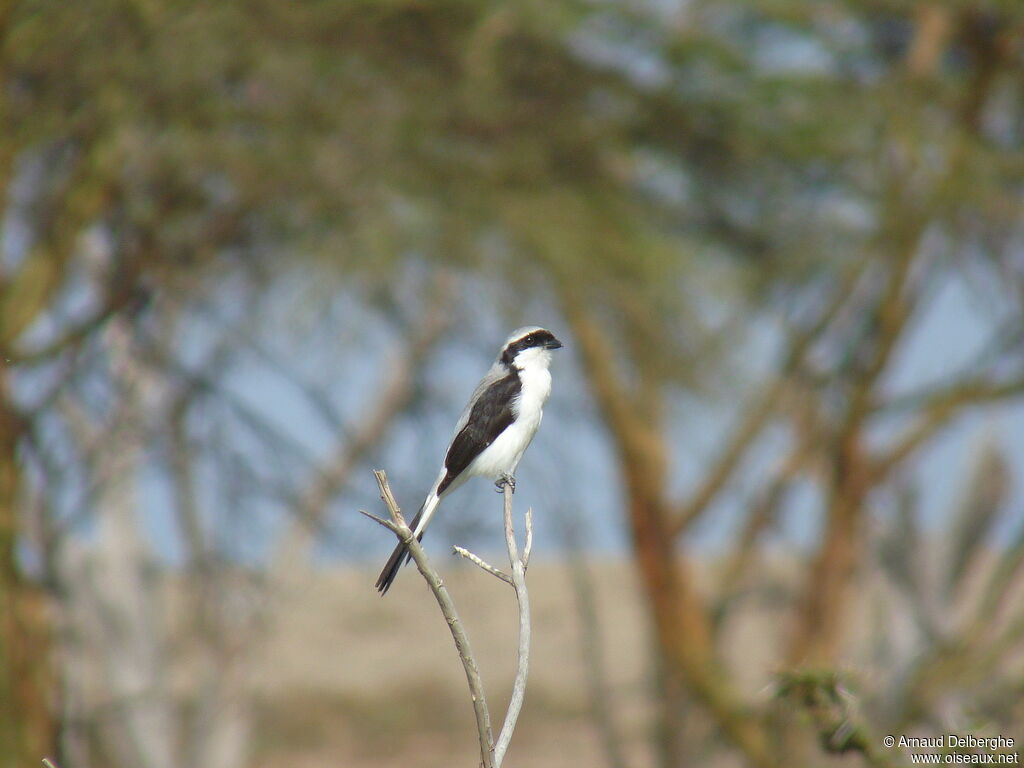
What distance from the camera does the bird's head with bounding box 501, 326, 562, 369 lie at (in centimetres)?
218

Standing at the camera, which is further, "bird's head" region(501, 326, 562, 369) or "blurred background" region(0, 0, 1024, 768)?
"blurred background" region(0, 0, 1024, 768)

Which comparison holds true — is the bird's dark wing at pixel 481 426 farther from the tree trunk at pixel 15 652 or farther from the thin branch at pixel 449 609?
the tree trunk at pixel 15 652

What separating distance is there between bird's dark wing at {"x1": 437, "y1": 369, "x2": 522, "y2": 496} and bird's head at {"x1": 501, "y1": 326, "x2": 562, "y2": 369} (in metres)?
0.05

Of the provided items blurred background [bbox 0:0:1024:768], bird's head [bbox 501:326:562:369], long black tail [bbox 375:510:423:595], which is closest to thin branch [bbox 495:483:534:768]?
long black tail [bbox 375:510:423:595]

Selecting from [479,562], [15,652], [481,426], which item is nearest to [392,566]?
[479,562]

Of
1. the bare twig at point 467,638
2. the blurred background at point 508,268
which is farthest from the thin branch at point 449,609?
the blurred background at point 508,268

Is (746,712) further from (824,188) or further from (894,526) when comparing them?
(824,188)

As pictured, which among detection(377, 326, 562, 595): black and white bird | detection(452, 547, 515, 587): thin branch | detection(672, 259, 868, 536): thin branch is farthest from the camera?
detection(672, 259, 868, 536): thin branch

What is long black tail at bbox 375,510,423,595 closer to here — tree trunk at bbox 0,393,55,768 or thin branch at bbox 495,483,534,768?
thin branch at bbox 495,483,534,768

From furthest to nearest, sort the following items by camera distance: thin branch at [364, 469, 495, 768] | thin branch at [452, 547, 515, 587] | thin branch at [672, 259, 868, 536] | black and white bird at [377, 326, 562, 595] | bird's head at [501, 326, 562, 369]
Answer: thin branch at [672, 259, 868, 536], black and white bird at [377, 326, 562, 595], bird's head at [501, 326, 562, 369], thin branch at [452, 547, 515, 587], thin branch at [364, 469, 495, 768]

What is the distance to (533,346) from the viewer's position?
7.45 ft

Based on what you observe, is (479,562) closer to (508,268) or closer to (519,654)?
(519,654)

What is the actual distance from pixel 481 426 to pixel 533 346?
22cm

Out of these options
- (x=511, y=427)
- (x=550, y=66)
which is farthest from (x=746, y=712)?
(x=511, y=427)
